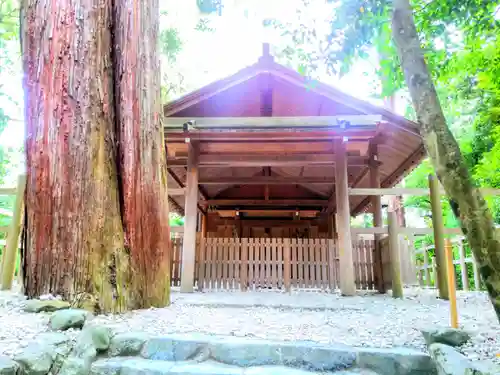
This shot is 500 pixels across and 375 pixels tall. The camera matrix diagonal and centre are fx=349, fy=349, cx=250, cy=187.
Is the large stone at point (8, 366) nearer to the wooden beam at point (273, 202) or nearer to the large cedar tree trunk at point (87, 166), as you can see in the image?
the large cedar tree trunk at point (87, 166)

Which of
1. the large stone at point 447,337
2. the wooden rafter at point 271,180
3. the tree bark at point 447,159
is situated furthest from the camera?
the wooden rafter at point 271,180

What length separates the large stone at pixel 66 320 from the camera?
3.29m

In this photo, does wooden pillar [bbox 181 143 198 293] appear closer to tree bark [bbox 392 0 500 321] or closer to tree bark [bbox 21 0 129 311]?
tree bark [bbox 21 0 129 311]

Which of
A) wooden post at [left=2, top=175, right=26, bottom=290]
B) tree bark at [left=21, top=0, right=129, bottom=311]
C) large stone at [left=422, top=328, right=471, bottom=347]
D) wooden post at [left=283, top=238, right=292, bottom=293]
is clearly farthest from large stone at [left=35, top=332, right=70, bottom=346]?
wooden post at [left=283, top=238, right=292, bottom=293]

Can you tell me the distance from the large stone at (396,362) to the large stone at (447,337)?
0.29 m

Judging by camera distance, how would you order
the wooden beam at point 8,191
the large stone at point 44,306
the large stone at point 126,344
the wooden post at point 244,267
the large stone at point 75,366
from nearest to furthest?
the large stone at point 75,366
the large stone at point 126,344
the large stone at point 44,306
the wooden beam at point 8,191
the wooden post at point 244,267

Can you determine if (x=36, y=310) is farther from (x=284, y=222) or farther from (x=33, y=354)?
(x=284, y=222)

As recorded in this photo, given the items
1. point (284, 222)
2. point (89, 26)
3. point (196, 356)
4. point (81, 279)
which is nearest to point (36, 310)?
point (81, 279)

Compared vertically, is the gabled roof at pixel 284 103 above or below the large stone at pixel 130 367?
above

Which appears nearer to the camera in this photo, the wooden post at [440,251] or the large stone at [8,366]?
the large stone at [8,366]

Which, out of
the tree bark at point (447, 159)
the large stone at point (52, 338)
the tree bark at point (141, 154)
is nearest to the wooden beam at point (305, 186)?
the tree bark at point (141, 154)

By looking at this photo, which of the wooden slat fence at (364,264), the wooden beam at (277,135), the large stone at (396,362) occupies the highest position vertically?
the wooden beam at (277,135)

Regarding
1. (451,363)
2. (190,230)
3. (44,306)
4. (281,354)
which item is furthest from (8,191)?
(451,363)

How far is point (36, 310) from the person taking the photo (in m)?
3.69
